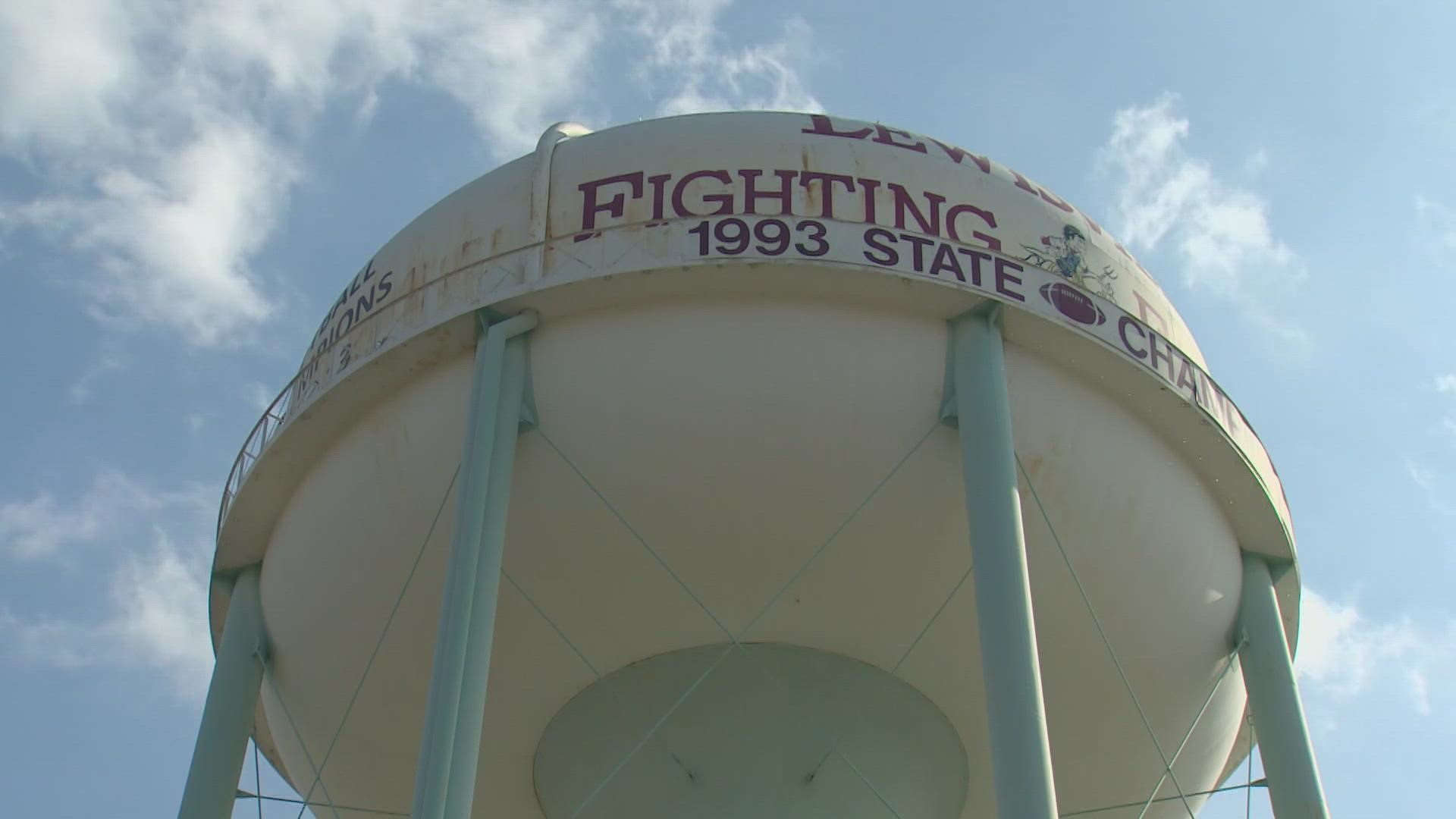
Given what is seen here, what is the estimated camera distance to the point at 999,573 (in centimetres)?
781

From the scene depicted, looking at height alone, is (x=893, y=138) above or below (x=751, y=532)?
above

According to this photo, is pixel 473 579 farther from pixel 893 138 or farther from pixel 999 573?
pixel 893 138

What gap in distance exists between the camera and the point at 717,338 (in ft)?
28.2

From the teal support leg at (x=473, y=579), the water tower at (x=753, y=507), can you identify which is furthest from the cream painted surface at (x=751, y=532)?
the teal support leg at (x=473, y=579)

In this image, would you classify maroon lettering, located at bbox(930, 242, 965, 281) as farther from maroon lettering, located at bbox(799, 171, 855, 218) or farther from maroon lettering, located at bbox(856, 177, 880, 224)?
maroon lettering, located at bbox(799, 171, 855, 218)

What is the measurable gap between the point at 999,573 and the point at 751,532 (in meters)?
1.53

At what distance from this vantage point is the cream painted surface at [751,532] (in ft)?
28.2

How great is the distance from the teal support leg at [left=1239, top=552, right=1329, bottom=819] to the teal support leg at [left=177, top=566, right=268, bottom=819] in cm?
606

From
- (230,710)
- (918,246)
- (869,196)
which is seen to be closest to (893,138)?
(869,196)

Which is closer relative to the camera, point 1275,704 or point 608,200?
point 608,200

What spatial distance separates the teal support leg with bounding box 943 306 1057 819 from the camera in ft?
23.7

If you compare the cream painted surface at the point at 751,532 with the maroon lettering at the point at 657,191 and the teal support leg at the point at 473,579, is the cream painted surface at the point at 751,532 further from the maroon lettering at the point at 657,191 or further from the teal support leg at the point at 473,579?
the maroon lettering at the point at 657,191

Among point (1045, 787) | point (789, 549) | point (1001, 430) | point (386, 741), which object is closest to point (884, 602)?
point (789, 549)

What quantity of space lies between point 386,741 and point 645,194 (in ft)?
12.5
